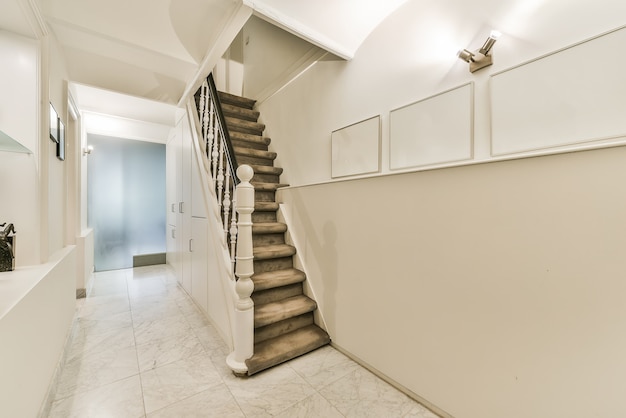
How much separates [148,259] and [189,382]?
4.09 metres

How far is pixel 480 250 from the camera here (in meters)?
1.28

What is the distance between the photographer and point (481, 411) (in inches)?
49.7

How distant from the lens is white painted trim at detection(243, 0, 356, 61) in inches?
59.7

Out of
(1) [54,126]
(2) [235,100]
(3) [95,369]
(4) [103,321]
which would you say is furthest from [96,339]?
(2) [235,100]

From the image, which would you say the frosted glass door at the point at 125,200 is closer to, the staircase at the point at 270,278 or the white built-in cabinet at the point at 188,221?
the white built-in cabinet at the point at 188,221

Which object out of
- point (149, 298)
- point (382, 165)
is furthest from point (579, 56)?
point (149, 298)

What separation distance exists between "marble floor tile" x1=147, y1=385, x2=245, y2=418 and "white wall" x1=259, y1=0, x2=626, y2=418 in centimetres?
92

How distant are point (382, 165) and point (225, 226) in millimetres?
1403

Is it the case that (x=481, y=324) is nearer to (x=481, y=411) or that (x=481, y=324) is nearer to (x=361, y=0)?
(x=481, y=411)

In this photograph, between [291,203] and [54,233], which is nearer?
[54,233]

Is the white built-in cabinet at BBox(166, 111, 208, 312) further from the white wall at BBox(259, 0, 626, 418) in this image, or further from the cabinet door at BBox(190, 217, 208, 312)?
the white wall at BBox(259, 0, 626, 418)

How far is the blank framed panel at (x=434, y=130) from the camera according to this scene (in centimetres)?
132

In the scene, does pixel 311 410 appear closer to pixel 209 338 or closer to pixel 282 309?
pixel 282 309

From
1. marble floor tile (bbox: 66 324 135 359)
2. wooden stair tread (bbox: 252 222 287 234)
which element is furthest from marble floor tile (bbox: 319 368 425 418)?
marble floor tile (bbox: 66 324 135 359)
